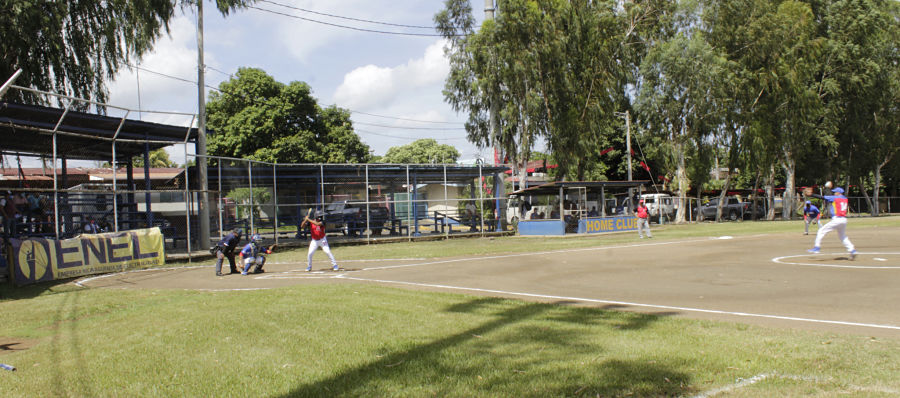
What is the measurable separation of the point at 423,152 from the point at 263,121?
5849 centimetres

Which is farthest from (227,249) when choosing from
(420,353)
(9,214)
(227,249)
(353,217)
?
(353,217)

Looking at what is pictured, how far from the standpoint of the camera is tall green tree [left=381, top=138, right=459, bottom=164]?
101 m

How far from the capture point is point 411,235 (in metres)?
28.6

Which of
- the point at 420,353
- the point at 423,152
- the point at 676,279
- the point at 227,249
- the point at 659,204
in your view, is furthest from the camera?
the point at 423,152

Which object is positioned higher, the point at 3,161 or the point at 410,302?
the point at 3,161

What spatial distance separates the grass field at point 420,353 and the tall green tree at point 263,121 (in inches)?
1447

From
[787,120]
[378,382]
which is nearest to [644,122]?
[787,120]

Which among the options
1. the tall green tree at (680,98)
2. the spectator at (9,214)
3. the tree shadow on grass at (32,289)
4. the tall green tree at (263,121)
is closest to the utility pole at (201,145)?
the spectator at (9,214)

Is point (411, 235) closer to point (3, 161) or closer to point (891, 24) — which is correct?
point (3, 161)

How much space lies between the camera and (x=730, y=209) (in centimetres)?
4881

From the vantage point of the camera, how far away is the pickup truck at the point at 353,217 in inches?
1074

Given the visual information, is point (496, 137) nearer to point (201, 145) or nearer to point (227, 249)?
point (201, 145)

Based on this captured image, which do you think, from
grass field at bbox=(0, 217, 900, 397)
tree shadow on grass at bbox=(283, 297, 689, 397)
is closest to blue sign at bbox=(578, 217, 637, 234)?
grass field at bbox=(0, 217, 900, 397)

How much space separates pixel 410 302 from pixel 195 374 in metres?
4.33
